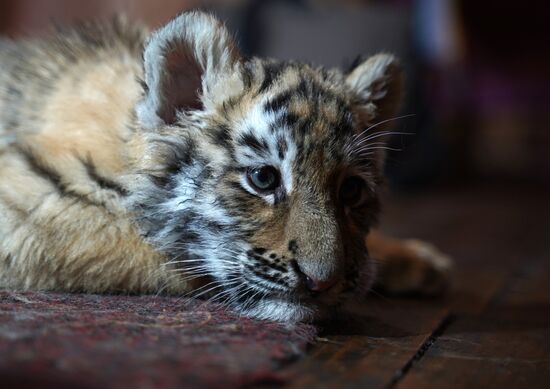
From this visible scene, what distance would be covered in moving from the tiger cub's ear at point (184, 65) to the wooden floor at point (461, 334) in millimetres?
489

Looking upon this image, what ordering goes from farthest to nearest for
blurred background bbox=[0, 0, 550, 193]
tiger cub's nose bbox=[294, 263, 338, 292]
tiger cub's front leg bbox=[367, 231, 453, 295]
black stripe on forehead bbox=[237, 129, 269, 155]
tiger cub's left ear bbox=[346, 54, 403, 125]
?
blurred background bbox=[0, 0, 550, 193], tiger cub's front leg bbox=[367, 231, 453, 295], tiger cub's left ear bbox=[346, 54, 403, 125], black stripe on forehead bbox=[237, 129, 269, 155], tiger cub's nose bbox=[294, 263, 338, 292]

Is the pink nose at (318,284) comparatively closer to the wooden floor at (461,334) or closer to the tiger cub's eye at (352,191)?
the wooden floor at (461,334)

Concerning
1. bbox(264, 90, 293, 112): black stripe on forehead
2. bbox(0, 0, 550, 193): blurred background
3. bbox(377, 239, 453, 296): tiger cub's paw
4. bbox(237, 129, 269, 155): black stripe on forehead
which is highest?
bbox(0, 0, 550, 193): blurred background

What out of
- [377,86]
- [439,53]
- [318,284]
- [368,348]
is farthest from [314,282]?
[439,53]

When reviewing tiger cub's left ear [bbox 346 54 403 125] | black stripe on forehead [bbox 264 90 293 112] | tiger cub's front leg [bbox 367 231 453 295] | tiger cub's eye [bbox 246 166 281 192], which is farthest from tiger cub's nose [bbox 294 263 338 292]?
tiger cub's front leg [bbox 367 231 453 295]

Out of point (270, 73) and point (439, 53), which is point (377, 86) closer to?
point (270, 73)

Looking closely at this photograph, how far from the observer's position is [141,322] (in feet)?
4.08

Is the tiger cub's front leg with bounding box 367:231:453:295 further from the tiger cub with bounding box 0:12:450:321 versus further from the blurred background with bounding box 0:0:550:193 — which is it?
the blurred background with bounding box 0:0:550:193

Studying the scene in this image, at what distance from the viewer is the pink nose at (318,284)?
129cm

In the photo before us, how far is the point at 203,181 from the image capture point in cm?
141

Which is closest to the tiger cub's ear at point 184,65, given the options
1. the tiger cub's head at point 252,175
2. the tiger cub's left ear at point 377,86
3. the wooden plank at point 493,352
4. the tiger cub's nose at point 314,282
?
the tiger cub's head at point 252,175

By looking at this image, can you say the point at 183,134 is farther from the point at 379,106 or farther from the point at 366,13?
the point at 366,13

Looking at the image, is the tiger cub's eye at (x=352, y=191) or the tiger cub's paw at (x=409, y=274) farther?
the tiger cub's paw at (x=409, y=274)

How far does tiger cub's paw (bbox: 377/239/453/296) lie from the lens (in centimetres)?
192
